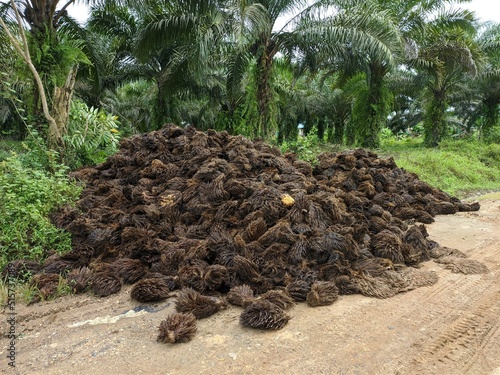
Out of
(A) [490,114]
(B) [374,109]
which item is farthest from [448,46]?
(A) [490,114]

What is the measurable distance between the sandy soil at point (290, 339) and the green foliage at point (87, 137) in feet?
12.8

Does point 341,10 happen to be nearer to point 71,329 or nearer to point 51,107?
point 51,107

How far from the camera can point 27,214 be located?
171 inches

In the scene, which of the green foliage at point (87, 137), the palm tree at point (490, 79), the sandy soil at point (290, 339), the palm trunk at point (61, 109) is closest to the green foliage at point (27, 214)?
the sandy soil at point (290, 339)

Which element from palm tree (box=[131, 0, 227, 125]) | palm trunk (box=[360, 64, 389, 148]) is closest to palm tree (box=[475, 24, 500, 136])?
palm trunk (box=[360, 64, 389, 148])

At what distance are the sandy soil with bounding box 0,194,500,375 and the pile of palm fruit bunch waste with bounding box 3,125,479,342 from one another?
0.44ft

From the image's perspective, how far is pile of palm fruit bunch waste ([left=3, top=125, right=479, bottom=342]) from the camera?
11.2 feet

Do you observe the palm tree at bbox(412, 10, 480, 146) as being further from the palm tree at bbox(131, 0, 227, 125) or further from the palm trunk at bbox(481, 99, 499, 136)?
the palm trunk at bbox(481, 99, 499, 136)

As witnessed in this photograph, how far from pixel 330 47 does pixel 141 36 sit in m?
4.89

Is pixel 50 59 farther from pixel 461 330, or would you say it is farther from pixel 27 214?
pixel 461 330

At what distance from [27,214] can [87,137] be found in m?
2.95

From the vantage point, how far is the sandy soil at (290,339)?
7.99 feet

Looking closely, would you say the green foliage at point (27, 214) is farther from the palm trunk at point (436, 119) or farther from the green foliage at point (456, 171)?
the palm trunk at point (436, 119)

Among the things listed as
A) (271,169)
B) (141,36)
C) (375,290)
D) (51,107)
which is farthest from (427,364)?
(141,36)
